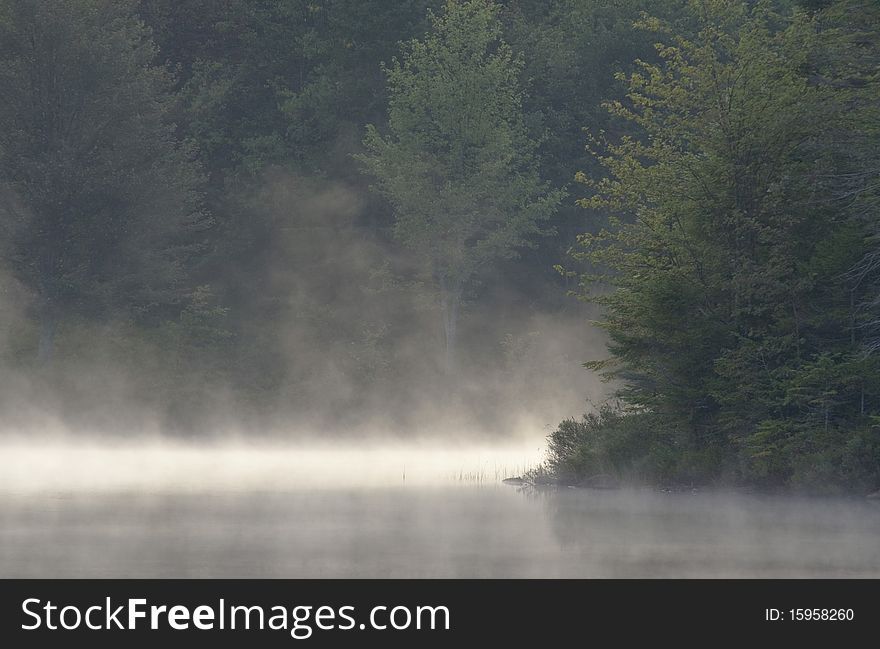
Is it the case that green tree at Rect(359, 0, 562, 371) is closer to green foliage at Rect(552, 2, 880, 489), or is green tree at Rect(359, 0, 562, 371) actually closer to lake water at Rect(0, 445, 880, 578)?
green foliage at Rect(552, 2, 880, 489)

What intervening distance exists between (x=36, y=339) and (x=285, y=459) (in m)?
25.9

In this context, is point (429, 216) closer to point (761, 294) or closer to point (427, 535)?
point (761, 294)

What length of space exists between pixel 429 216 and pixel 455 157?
312cm

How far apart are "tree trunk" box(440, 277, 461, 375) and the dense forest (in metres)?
0.17

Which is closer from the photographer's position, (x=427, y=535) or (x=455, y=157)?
(x=427, y=535)

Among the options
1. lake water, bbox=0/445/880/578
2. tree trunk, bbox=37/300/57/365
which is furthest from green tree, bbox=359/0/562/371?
lake water, bbox=0/445/880/578

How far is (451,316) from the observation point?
78.5m

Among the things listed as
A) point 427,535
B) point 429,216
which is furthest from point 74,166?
point 427,535

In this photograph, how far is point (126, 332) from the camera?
72.0m

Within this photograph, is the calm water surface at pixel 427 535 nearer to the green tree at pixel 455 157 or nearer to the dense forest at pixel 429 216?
the dense forest at pixel 429 216

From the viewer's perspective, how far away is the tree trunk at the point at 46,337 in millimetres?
68606

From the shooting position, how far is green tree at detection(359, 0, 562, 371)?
74.7 meters

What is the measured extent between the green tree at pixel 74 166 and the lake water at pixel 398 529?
2892 centimetres
